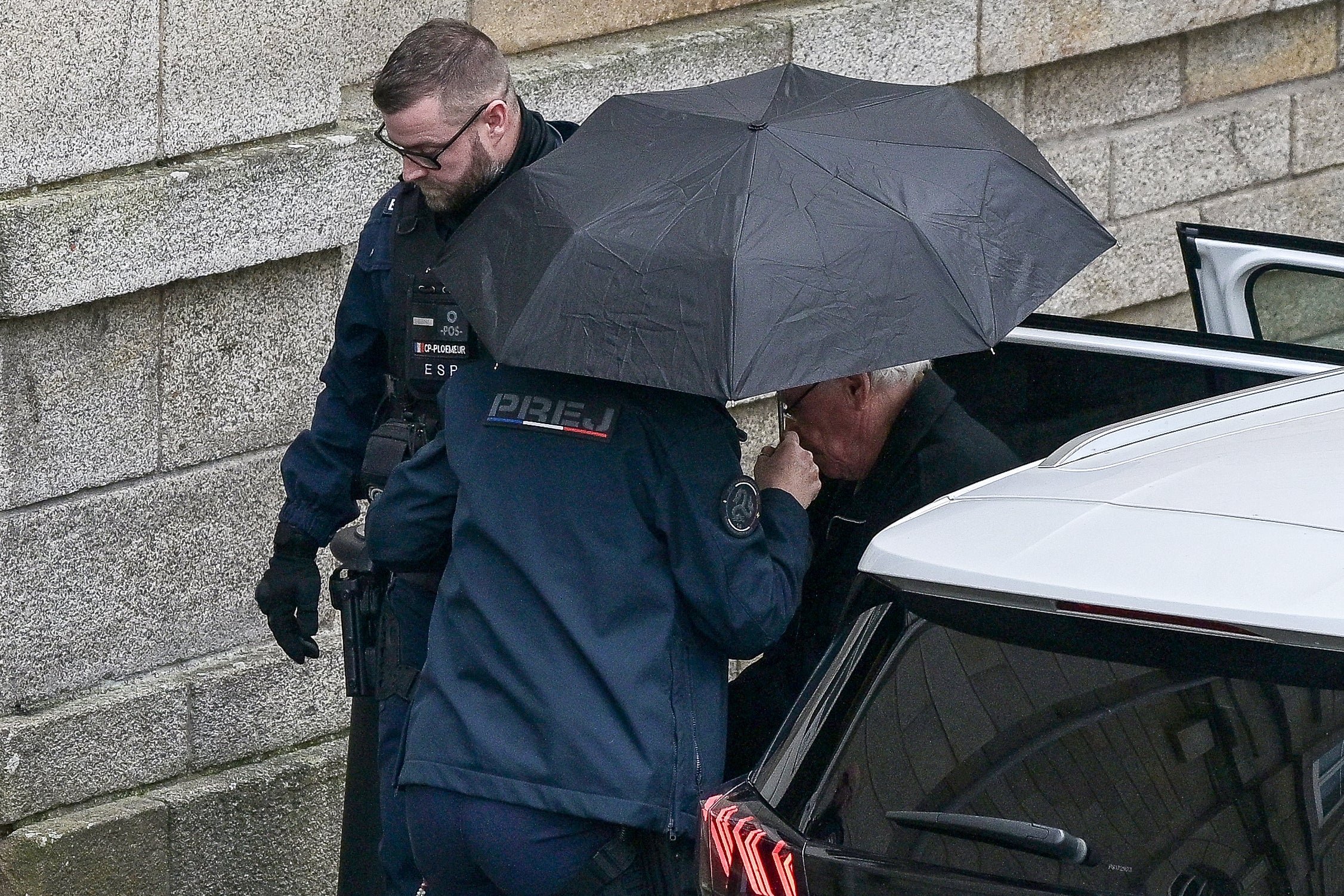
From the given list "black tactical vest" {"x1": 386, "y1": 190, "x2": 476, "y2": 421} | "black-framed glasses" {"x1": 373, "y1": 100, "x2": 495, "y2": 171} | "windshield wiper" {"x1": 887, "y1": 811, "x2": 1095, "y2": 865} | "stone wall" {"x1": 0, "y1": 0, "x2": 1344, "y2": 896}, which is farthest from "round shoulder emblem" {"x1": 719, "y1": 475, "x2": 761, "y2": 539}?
"stone wall" {"x1": 0, "y1": 0, "x2": 1344, "y2": 896}

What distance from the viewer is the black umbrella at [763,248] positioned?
106 inches

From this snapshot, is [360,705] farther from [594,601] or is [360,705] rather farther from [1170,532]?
[1170,532]

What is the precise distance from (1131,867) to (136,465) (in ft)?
9.97

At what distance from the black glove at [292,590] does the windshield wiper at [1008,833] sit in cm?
194

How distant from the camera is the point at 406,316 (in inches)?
139

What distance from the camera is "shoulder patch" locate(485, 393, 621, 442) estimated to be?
9.09 ft

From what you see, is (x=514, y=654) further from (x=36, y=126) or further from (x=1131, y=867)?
(x=36, y=126)

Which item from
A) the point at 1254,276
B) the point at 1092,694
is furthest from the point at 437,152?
the point at 1092,694

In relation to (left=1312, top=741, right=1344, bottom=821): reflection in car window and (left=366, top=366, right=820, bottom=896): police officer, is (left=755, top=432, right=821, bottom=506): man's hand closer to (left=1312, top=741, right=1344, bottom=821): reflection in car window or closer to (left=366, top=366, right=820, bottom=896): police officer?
(left=366, top=366, right=820, bottom=896): police officer

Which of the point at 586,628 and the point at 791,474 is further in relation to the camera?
the point at 791,474

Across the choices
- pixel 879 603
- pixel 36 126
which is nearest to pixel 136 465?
pixel 36 126

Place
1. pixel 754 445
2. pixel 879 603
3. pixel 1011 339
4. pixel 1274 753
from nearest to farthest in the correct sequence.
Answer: pixel 1274 753 → pixel 879 603 → pixel 1011 339 → pixel 754 445

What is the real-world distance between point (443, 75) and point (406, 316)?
18.3 inches

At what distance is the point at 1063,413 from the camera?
3.77 metres
